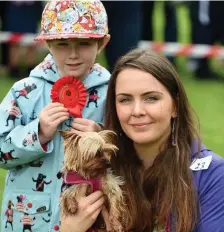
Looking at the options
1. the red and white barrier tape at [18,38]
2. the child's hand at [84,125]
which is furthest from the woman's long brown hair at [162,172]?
the red and white barrier tape at [18,38]

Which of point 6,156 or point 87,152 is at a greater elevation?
point 87,152

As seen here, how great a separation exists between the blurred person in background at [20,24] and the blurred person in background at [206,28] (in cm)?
229

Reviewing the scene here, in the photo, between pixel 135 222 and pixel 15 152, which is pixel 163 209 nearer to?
pixel 135 222

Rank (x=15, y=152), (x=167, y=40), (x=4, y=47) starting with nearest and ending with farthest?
(x=15, y=152)
(x=4, y=47)
(x=167, y=40)

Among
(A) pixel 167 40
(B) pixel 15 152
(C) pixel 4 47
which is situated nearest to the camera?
(B) pixel 15 152

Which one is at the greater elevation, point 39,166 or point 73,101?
point 73,101

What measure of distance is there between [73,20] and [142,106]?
62cm

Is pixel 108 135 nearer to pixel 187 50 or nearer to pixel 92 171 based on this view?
pixel 92 171

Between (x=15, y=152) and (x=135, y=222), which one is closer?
(x=135, y=222)

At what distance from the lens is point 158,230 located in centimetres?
357

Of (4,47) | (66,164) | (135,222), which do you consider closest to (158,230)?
(135,222)

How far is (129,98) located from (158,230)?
549mm

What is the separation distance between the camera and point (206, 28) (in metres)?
12.5

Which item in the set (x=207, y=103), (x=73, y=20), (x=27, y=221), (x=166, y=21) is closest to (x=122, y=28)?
(x=207, y=103)
